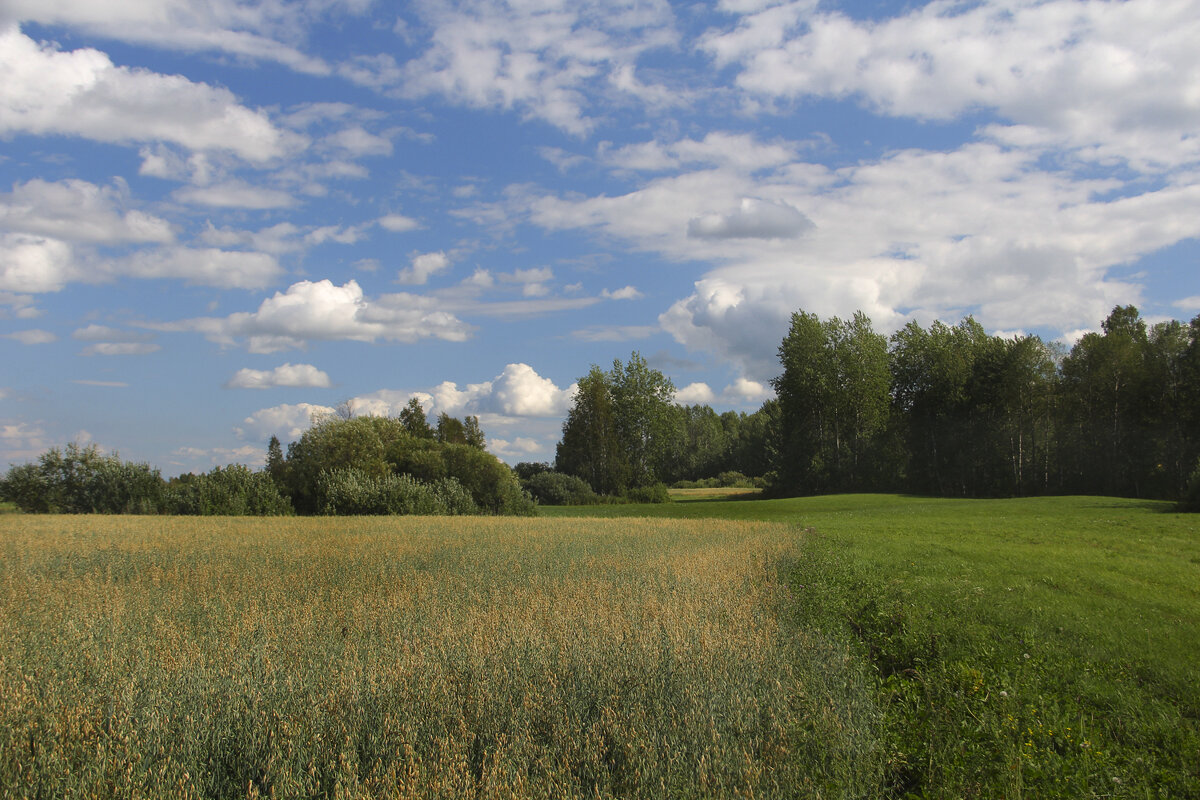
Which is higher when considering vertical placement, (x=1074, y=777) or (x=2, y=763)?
(x=2, y=763)

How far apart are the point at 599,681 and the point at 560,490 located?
185 feet

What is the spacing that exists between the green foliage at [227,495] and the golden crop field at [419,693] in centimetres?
2796

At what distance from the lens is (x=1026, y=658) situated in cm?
832

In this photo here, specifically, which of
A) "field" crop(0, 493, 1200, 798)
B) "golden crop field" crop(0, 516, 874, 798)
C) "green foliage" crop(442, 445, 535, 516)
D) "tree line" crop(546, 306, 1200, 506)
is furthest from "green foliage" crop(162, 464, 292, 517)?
"tree line" crop(546, 306, 1200, 506)

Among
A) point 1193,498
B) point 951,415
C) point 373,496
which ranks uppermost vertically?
point 951,415

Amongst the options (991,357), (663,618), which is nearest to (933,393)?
(991,357)

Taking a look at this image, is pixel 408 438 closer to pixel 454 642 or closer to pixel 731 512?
pixel 731 512

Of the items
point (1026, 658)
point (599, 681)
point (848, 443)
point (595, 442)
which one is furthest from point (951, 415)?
point (599, 681)

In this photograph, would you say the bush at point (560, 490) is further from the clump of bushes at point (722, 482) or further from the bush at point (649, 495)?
the clump of bushes at point (722, 482)

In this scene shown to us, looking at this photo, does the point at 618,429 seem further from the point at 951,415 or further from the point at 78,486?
the point at 78,486

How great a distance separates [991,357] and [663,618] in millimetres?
52773

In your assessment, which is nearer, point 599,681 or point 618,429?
point 599,681

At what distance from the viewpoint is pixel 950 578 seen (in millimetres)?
12844

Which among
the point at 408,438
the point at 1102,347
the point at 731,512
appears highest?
the point at 1102,347
